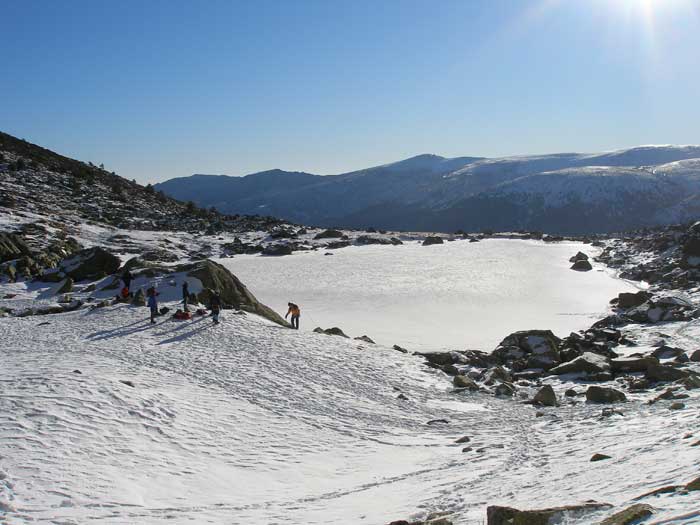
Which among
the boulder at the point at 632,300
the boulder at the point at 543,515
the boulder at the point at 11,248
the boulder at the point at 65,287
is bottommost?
the boulder at the point at 632,300

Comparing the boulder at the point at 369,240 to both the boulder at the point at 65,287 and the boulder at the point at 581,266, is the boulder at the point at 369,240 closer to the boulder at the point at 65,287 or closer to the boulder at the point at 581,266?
the boulder at the point at 581,266

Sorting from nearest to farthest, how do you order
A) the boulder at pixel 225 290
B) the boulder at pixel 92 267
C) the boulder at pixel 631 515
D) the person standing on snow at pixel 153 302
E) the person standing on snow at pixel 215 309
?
1. the boulder at pixel 631 515
2. the person standing on snow at pixel 153 302
3. the person standing on snow at pixel 215 309
4. the boulder at pixel 225 290
5. the boulder at pixel 92 267

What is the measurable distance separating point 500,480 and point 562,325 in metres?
21.4

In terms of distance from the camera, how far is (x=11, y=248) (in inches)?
1451

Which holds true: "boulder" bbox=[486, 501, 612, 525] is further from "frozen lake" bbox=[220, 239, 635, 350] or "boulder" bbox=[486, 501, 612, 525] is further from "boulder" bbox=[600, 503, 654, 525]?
"frozen lake" bbox=[220, 239, 635, 350]

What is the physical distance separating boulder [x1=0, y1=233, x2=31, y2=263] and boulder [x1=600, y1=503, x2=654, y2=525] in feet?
128

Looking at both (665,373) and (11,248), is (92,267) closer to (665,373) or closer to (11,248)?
(11,248)

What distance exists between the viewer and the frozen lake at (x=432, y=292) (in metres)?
29.0

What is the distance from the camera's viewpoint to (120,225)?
61.3m

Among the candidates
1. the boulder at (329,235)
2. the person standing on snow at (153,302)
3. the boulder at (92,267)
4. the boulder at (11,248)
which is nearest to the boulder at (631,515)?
the person standing on snow at (153,302)

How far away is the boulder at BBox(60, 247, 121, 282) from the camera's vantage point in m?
32.4

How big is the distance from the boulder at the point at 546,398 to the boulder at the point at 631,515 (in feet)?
34.9

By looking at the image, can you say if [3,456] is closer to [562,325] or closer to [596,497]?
[596,497]

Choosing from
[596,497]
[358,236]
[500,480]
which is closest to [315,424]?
[500,480]
